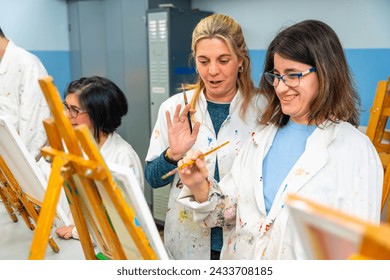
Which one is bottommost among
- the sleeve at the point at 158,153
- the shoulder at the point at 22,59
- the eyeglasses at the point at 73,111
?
the sleeve at the point at 158,153

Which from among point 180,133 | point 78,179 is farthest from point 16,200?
point 78,179

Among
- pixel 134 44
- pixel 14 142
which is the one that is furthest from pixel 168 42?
pixel 14 142

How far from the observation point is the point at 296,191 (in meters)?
1.13

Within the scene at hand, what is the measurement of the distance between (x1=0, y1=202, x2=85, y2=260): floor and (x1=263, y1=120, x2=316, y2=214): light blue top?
67 cm

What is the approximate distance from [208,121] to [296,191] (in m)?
0.54

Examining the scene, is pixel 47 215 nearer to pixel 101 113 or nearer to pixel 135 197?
pixel 135 197

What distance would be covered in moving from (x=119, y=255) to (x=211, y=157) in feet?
2.22

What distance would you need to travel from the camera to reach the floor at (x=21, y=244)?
4.38ft

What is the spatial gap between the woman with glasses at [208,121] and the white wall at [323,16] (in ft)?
3.23

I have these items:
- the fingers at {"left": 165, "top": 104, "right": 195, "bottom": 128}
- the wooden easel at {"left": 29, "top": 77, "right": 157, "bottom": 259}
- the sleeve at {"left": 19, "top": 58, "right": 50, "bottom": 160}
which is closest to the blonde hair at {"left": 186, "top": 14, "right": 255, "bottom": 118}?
the fingers at {"left": 165, "top": 104, "right": 195, "bottom": 128}

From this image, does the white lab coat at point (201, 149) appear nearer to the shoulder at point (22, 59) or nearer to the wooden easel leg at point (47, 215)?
the wooden easel leg at point (47, 215)

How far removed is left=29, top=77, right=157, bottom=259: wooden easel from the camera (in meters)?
0.75

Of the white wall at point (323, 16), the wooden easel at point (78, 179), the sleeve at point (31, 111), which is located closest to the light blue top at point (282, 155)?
the wooden easel at point (78, 179)

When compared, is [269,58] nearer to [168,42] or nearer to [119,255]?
[119,255]
